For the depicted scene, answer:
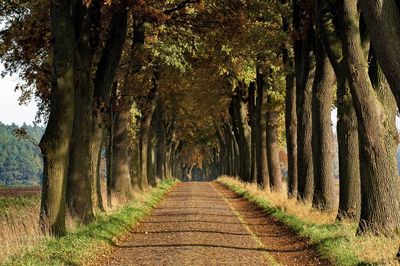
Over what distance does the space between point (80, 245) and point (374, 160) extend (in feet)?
21.1

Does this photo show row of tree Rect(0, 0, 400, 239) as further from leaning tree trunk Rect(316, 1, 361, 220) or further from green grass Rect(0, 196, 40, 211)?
green grass Rect(0, 196, 40, 211)

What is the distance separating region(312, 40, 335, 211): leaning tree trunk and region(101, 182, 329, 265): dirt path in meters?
1.71

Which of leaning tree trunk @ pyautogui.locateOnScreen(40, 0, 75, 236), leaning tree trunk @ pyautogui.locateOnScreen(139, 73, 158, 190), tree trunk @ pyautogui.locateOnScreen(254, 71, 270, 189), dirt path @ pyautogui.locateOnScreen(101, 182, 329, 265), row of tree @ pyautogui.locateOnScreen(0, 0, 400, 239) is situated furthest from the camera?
leaning tree trunk @ pyautogui.locateOnScreen(139, 73, 158, 190)

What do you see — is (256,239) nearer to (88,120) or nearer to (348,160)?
(348,160)

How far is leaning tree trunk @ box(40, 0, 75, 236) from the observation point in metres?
13.0

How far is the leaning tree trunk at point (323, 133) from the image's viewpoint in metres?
17.2

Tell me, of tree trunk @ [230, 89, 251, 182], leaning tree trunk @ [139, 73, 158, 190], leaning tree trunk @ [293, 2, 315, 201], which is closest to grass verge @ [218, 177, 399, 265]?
leaning tree trunk @ [293, 2, 315, 201]

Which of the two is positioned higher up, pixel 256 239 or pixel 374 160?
pixel 374 160

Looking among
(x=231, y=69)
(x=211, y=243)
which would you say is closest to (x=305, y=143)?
(x=211, y=243)

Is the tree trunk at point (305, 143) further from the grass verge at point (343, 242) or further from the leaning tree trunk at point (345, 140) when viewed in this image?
the leaning tree trunk at point (345, 140)

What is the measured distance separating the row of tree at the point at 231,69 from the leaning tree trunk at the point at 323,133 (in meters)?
0.03

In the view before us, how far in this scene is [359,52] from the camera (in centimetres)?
1298

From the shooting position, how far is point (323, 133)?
57.2 ft

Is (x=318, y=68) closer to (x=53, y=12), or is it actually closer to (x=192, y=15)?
(x=192, y=15)
